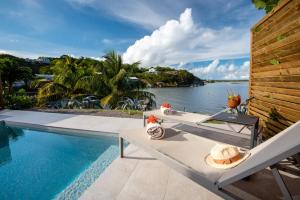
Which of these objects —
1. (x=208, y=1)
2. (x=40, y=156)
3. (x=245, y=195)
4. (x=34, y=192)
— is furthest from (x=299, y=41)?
(x=208, y=1)

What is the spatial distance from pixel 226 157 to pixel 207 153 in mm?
440

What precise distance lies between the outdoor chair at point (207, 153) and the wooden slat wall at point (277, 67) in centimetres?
98

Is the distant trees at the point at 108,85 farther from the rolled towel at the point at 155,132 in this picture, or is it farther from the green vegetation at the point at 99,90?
the rolled towel at the point at 155,132

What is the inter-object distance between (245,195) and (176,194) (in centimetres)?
106

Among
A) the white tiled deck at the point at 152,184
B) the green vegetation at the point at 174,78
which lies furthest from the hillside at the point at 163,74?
the white tiled deck at the point at 152,184

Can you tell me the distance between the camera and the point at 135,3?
8047 mm

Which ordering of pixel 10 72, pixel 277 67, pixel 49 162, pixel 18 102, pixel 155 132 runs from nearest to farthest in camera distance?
1. pixel 155 132
2. pixel 277 67
3. pixel 49 162
4. pixel 18 102
5. pixel 10 72

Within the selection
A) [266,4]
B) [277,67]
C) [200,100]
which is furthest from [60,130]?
[200,100]

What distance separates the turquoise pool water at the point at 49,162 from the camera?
290 cm

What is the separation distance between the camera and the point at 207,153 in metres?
2.29

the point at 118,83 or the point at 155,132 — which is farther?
the point at 118,83

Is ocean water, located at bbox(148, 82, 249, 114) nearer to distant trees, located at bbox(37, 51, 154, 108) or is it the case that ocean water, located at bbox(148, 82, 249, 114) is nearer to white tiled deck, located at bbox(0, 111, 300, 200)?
distant trees, located at bbox(37, 51, 154, 108)

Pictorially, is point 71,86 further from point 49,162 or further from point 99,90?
point 49,162

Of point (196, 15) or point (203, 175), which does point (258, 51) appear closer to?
point (203, 175)
